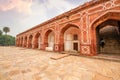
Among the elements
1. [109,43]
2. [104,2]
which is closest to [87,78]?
[104,2]

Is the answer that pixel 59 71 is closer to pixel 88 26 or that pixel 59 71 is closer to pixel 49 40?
pixel 88 26

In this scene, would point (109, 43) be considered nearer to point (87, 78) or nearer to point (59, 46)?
point (59, 46)

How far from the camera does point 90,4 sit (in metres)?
7.45

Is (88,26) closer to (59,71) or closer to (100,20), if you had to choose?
(100,20)

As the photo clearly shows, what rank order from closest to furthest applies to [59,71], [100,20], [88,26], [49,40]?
1. [59,71]
2. [100,20]
3. [88,26]
4. [49,40]

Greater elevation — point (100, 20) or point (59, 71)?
point (100, 20)

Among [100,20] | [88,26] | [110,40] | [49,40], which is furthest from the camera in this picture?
[49,40]

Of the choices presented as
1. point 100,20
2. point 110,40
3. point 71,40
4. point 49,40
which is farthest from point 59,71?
point 49,40

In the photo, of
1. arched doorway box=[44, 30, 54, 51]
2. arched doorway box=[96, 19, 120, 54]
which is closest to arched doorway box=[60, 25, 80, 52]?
arched doorway box=[44, 30, 54, 51]

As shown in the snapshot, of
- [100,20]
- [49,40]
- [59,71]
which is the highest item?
[100,20]

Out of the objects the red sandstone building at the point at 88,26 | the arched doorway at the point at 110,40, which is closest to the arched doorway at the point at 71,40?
the red sandstone building at the point at 88,26

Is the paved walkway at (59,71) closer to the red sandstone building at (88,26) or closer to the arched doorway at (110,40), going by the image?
the red sandstone building at (88,26)

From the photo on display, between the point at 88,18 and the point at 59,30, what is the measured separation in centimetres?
432

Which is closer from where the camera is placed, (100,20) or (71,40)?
(100,20)
